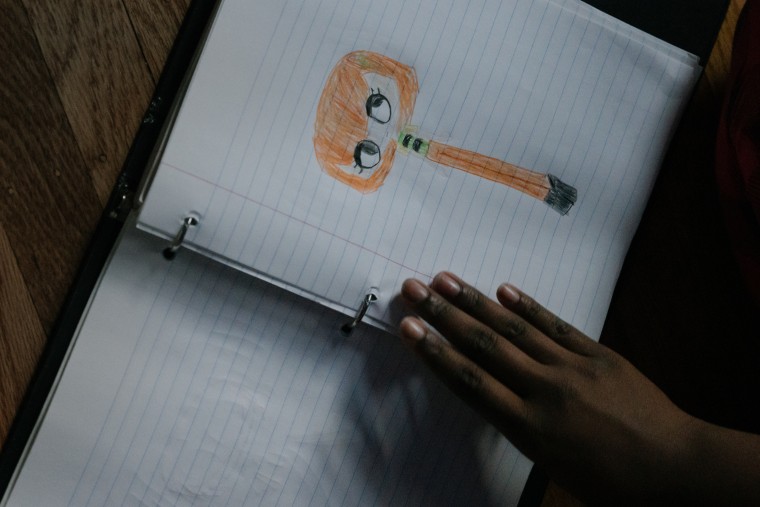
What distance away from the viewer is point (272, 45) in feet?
1.68

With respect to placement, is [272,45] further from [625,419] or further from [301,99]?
[625,419]

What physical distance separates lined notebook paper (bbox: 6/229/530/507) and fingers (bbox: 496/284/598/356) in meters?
0.09

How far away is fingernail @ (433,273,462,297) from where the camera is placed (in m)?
0.53

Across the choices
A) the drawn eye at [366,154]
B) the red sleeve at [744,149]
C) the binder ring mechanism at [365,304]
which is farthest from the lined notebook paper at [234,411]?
the red sleeve at [744,149]

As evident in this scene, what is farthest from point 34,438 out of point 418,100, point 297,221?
point 418,100

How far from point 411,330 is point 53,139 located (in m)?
0.31

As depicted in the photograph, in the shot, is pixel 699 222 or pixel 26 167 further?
pixel 699 222

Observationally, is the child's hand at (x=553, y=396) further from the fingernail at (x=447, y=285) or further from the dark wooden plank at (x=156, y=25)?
the dark wooden plank at (x=156, y=25)

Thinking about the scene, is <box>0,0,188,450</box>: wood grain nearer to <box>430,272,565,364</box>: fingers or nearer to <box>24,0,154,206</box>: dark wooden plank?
<box>24,0,154,206</box>: dark wooden plank

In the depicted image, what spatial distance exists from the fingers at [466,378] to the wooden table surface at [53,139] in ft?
0.87

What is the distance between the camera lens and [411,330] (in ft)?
1.71

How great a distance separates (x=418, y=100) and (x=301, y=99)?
94mm

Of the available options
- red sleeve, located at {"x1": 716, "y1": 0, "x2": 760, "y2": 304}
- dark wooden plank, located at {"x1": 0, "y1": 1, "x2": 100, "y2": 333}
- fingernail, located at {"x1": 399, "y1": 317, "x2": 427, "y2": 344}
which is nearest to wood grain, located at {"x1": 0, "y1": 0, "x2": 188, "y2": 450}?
dark wooden plank, located at {"x1": 0, "y1": 1, "x2": 100, "y2": 333}

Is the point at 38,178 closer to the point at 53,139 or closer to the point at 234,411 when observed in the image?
the point at 53,139
